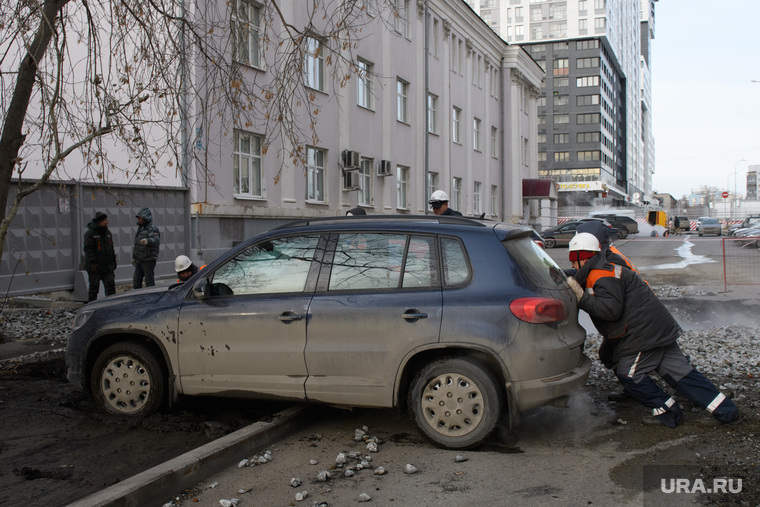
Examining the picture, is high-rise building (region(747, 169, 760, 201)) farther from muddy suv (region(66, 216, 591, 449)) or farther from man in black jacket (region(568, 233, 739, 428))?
muddy suv (region(66, 216, 591, 449))

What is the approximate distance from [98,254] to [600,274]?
8.95 metres

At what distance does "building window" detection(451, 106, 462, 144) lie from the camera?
109 feet

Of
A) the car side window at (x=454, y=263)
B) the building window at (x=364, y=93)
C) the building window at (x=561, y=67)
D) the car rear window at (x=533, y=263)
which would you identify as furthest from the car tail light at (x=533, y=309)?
the building window at (x=561, y=67)

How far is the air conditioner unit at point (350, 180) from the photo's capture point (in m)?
22.2

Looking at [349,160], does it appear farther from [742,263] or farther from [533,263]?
[533,263]

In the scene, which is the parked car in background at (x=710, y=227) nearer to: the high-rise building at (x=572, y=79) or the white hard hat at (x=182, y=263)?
the high-rise building at (x=572, y=79)

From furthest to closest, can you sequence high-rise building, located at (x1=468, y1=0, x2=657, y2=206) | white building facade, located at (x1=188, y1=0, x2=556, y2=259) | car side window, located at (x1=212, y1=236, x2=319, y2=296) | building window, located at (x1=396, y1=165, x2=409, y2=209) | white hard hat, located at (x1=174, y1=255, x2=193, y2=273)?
high-rise building, located at (x1=468, y1=0, x2=657, y2=206), building window, located at (x1=396, y1=165, x2=409, y2=209), white building facade, located at (x1=188, y1=0, x2=556, y2=259), white hard hat, located at (x1=174, y1=255, x2=193, y2=273), car side window, located at (x1=212, y1=236, x2=319, y2=296)

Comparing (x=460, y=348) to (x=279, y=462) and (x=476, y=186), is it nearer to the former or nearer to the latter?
(x=279, y=462)

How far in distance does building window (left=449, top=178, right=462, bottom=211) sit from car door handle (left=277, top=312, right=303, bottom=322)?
2835 centimetres

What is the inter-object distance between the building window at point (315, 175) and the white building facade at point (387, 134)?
0.16 feet

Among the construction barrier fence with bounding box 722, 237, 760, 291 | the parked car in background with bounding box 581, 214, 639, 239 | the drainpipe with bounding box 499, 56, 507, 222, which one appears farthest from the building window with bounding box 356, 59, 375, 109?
the parked car in background with bounding box 581, 214, 639, 239

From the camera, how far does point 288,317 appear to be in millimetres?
4961

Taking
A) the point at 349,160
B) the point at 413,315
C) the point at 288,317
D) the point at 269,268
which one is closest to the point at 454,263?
the point at 413,315

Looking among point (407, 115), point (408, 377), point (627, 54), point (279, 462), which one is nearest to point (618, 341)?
point (408, 377)
